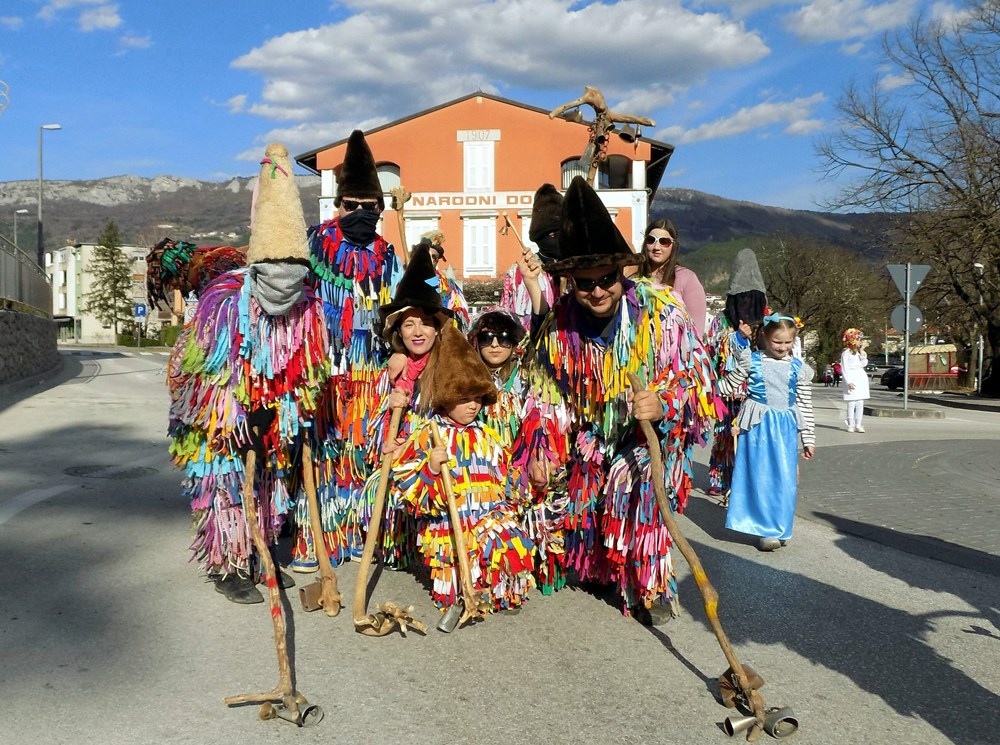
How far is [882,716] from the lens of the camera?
3.16 m

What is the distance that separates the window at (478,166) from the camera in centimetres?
4175

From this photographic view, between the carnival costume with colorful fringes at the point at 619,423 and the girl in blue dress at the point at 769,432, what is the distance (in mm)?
1803

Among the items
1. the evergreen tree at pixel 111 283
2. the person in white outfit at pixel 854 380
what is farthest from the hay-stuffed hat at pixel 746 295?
the evergreen tree at pixel 111 283

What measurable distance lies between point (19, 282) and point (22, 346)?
8.41 feet

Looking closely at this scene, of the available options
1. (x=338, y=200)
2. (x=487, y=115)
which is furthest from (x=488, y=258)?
(x=338, y=200)

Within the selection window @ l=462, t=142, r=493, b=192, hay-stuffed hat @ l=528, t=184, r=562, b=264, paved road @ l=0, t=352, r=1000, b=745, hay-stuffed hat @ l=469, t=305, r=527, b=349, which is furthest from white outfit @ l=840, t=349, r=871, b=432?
window @ l=462, t=142, r=493, b=192

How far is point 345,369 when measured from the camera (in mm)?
4836

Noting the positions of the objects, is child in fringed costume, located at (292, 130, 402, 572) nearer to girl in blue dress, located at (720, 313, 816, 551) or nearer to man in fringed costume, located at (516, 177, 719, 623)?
man in fringed costume, located at (516, 177, 719, 623)

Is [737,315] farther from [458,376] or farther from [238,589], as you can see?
[238,589]

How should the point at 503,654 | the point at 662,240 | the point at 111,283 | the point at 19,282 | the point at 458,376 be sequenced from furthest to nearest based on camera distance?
the point at 111,283
the point at 19,282
the point at 662,240
the point at 458,376
the point at 503,654

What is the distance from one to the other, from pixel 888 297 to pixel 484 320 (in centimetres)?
3459

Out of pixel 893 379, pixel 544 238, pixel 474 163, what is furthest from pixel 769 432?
pixel 893 379

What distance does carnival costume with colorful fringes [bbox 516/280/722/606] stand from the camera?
157 inches

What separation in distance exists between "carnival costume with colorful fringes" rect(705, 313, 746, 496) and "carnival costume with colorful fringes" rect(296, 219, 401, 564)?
8.66 feet
